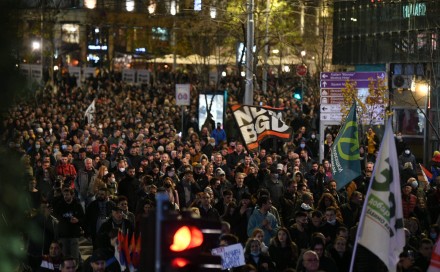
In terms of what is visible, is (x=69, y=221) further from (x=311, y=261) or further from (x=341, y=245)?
(x=311, y=261)

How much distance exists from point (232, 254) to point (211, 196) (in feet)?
15.9

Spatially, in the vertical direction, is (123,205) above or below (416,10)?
below

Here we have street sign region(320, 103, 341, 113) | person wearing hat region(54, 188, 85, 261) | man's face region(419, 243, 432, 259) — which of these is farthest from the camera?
street sign region(320, 103, 341, 113)

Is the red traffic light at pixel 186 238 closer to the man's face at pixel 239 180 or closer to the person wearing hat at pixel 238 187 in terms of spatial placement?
the person wearing hat at pixel 238 187

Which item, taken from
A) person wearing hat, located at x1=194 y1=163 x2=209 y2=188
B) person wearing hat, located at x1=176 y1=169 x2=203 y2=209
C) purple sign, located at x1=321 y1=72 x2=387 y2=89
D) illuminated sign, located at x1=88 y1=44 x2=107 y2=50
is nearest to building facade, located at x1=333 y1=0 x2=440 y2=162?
purple sign, located at x1=321 y1=72 x2=387 y2=89

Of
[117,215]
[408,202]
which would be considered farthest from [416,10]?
[117,215]

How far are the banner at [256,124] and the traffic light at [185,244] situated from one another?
55.8 ft

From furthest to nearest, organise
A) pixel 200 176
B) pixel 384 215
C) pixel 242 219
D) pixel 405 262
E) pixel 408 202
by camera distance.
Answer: pixel 200 176
pixel 408 202
pixel 242 219
pixel 405 262
pixel 384 215

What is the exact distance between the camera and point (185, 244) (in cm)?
753

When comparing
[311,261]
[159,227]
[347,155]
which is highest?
[159,227]

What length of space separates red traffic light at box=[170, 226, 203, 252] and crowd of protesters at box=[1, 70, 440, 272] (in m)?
0.88

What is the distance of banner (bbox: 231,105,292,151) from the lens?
81.9 ft

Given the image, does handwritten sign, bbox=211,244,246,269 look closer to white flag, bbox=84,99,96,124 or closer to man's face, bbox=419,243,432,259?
man's face, bbox=419,243,432,259

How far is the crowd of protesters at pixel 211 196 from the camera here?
12711 mm
